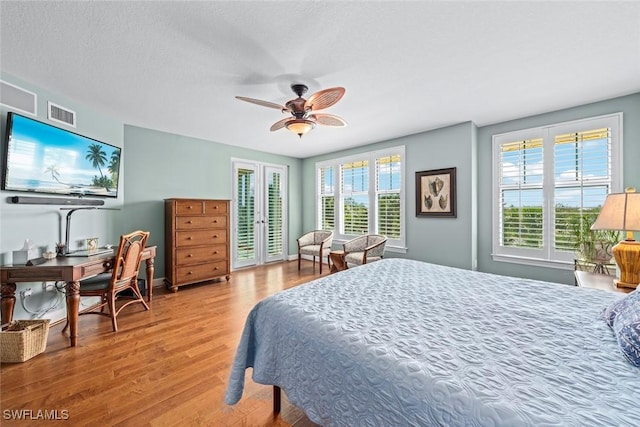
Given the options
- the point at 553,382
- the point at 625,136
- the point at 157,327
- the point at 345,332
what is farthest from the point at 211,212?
the point at 625,136

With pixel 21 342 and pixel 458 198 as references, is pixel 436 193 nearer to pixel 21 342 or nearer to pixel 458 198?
pixel 458 198

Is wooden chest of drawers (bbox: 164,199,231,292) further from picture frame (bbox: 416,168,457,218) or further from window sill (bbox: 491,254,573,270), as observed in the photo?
window sill (bbox: 491,254,573,270)

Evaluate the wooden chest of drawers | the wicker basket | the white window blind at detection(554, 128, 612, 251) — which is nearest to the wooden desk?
the wicker basket

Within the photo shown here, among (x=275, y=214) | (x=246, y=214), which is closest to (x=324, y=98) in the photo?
(x=246, y=214)

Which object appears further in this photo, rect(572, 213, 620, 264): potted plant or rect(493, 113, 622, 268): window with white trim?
rect(493, 113, 622, 268): window with white trim

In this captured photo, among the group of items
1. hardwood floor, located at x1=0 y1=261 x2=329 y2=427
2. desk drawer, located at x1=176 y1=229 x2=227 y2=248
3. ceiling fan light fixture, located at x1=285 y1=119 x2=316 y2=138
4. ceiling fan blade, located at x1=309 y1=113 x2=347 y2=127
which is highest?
ceiling fan blade, located at x1=309 y1=113 x2=347 y2=127

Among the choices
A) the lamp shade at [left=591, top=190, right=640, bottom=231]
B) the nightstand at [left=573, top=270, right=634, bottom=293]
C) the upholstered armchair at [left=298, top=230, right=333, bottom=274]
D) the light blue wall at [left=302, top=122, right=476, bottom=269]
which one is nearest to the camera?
the lamp shade at [left=591, top=190, right=640, bottom=231]

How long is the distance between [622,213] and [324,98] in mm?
2408

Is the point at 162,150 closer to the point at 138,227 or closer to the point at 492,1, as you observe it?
the point at 138,227

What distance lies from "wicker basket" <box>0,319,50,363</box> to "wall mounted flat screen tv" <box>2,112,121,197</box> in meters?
1.28

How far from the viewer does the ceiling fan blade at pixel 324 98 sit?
2.12m

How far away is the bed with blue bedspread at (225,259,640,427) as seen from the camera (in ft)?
2.51

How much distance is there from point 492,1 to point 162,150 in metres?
4.48

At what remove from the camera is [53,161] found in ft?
8.97
